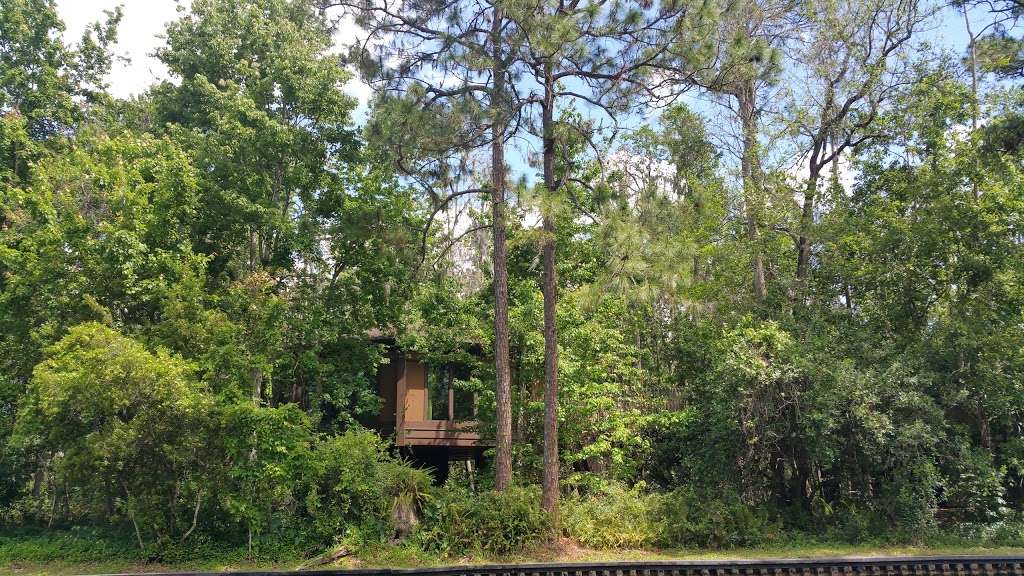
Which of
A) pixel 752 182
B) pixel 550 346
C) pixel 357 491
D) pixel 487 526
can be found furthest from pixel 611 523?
pixel 752 182

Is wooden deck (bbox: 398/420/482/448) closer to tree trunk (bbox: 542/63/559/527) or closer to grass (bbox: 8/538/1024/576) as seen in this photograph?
tree trunk (bbox: 542/63/559/527)

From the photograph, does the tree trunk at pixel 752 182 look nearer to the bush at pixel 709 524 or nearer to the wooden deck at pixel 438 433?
the bush at pixel 709 524

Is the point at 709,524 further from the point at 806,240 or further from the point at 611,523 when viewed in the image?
the point at 806,240

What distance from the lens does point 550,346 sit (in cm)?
1309

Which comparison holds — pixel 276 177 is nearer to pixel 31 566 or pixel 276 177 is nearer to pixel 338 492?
pixel 338 492

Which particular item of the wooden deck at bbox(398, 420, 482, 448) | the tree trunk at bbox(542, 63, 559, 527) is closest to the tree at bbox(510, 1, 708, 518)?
the tree trunk at bbox(542, 63, 559, 527)

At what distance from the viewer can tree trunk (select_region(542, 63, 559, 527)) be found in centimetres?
1262

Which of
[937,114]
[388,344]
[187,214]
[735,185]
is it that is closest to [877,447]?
[937,114]

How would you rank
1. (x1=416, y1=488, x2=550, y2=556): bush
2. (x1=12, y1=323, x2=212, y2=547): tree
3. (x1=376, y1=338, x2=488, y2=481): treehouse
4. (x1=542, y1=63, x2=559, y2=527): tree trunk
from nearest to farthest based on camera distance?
(x1=12, y1=323, x2=212, y2=547): tree → (x1=416, y1=488, x2=550, y2=556): bush → (x1=542, y1=63, x2=559, y2=527): tree trunk → (x1=376, y1=338, x2=488, y2=481): treehouse

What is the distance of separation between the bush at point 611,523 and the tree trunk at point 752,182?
22.6 ft

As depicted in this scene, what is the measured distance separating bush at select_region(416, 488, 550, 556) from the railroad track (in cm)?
140

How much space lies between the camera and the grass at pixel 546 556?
1145cm

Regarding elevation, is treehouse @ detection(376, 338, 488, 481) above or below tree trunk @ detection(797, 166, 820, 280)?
below

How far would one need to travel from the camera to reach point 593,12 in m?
11.6
